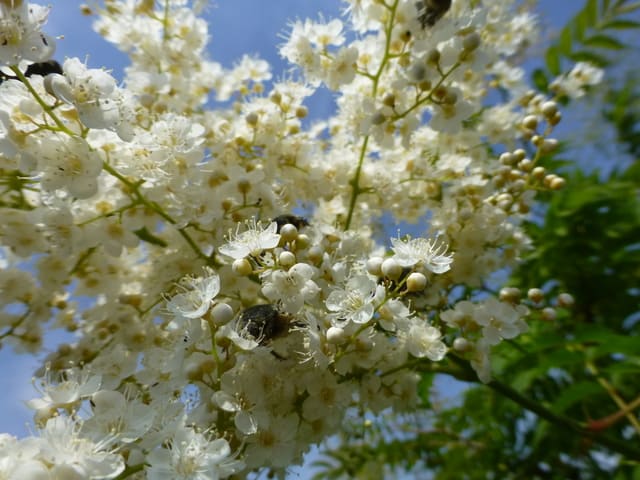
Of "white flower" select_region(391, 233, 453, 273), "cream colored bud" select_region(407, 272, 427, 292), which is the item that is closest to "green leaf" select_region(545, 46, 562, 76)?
"white flower" select_region(391, 233, 453, 273)

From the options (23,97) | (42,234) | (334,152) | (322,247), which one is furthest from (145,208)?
(334,152)

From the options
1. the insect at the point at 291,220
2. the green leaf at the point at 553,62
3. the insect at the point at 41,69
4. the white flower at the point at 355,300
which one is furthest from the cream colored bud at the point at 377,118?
the green leaf at the point at 553,62

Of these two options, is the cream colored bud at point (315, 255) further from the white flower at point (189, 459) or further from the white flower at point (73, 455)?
the white flower at point (73, 455)

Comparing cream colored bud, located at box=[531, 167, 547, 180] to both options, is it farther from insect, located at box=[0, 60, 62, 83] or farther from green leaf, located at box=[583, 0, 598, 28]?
insect, located at box=[0, 60, 62, 83]

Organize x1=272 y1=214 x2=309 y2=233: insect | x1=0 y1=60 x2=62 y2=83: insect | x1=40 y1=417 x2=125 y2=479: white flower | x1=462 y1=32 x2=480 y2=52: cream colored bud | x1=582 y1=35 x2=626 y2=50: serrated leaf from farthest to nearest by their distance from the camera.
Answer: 1. x1=582 y1=35 x2=626 y2=50: serrated leaf
2. x1=462 y1=32 x2=480 y2=52: cream colored bud
3. x1=272 y1=214 x2=309 y2=233: insect
4. x1=0 y1=60 x2=62 y2=83: insect
5. x1=40 y1=417 x2=125 y2=479: white flower

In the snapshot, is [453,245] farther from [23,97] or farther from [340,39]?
[23,97]

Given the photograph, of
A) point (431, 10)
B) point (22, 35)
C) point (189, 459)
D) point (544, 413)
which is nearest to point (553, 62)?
point (431, 10)
